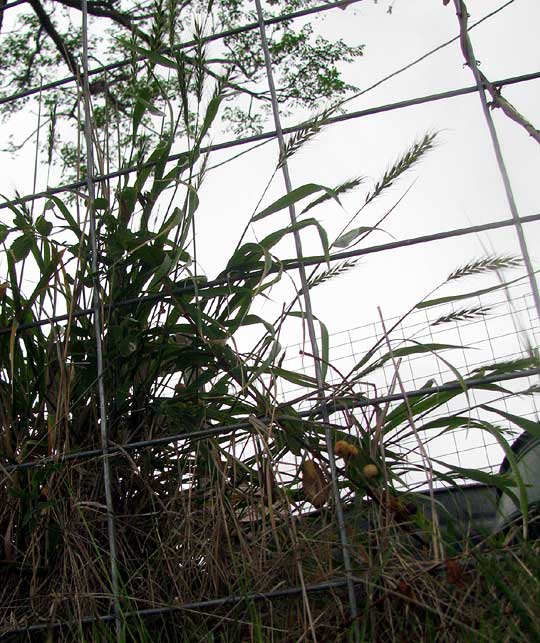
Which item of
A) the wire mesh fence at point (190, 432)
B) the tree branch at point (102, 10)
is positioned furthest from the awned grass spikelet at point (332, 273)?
the tree branch at point (102, 10)

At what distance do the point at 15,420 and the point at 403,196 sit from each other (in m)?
0.84

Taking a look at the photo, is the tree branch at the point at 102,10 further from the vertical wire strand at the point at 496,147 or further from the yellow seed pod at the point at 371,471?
the yellow seed pod at the point at 371,471

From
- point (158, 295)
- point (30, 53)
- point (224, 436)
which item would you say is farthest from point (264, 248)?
point (30, 53)

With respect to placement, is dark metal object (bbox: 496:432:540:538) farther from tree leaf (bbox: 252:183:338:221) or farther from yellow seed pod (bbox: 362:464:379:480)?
tree leaf (bbox: 252:183:338:221)

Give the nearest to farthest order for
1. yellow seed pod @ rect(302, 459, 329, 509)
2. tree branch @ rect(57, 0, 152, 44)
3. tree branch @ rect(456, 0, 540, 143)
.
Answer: yellow seed pod @ rect(302, 459, 329, 509), tree branch @ rect(456, 0, 540, 143), tree branch @ rect(57, 0, 152, 44)

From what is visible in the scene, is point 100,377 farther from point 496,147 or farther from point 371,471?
point 496,147

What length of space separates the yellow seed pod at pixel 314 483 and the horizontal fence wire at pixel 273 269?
1.09ft

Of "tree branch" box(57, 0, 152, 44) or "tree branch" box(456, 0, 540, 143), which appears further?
"tree branch" box(57, 0, 152, 44)

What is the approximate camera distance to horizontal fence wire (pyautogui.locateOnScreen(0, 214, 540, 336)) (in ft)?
4.50

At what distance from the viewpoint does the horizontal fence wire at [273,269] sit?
4.50 feet

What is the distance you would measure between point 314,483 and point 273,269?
407 millimetres

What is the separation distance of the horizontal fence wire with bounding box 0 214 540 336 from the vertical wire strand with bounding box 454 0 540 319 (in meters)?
0.03

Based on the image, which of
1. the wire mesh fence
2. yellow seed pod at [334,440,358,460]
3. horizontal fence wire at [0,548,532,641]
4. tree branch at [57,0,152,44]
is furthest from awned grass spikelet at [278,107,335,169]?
tree branch at [57,0,152,44]

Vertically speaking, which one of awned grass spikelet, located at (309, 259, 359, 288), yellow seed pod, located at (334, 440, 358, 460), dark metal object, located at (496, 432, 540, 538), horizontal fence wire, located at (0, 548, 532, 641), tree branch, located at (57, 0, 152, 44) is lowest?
horizontal fence wire, located at (0, 548, 532, 641)
